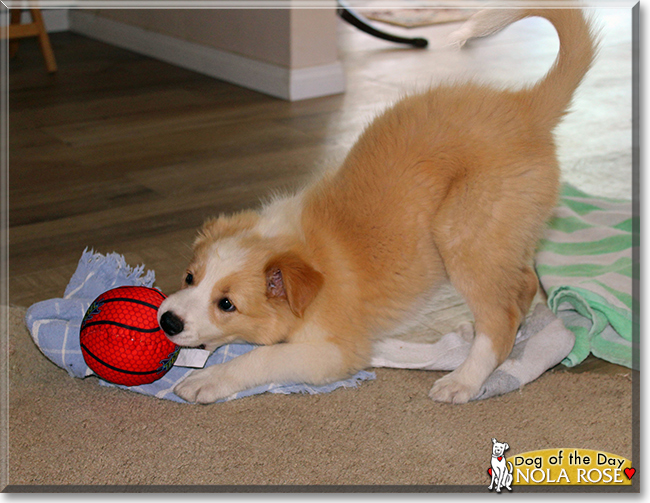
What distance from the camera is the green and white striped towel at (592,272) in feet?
6.72

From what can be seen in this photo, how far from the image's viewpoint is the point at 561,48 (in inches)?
74.8

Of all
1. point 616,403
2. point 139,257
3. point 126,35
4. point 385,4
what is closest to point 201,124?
point 139,257

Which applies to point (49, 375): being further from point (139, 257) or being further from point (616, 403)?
point (616, 403)

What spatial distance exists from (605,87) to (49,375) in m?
4.13

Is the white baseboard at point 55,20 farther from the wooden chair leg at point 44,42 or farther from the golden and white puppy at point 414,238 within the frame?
the golden and white puppy at point 414,238

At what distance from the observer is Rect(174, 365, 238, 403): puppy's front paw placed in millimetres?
1834

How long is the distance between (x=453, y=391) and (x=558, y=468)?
0.35 m

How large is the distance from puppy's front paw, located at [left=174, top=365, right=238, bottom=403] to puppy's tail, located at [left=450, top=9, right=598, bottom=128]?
108 centimetres

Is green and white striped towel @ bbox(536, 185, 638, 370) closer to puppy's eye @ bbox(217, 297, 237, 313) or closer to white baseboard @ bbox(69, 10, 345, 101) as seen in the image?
puppy's eye @ bbox(217, 297, 237, 313)

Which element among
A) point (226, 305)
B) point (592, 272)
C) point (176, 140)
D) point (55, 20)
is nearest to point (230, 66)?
point (176, 140)

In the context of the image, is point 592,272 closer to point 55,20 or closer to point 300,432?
point 300,432

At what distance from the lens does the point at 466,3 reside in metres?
8.18

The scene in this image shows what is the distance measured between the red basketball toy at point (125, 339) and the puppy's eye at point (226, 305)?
18 centimetres

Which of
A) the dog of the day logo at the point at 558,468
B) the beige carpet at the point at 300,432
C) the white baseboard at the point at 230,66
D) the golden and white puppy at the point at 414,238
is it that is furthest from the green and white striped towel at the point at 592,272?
the white baseboard at the point at 230,66
